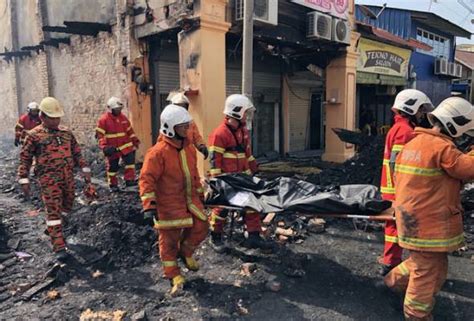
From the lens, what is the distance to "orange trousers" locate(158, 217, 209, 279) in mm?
3744

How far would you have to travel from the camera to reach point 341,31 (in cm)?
984

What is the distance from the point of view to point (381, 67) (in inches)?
515

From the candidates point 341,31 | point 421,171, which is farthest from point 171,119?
point 341,31

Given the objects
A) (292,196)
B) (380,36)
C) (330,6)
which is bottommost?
(292,196)

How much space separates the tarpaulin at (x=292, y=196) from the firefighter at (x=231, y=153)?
506 millimetres

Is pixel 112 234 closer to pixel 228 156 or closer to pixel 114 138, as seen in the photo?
pixel 228 156

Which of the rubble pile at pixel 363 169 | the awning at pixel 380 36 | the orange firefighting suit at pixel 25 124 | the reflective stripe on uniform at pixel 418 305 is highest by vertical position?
the awning at pixel 380 36

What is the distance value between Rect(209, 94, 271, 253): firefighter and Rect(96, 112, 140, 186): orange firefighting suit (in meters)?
3.20

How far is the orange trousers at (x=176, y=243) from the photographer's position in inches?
147

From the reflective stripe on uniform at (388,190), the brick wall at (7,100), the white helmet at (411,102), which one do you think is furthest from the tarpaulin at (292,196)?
the brick wall at (7,100)

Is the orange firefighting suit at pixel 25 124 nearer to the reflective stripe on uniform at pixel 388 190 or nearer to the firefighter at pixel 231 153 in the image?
the firefighter at pixel 231 153

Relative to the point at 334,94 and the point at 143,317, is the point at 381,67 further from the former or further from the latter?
the point at 143,317

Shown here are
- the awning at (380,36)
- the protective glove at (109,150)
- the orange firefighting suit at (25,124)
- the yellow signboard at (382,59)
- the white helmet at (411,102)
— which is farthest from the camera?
the yellow signboard at (382,59)

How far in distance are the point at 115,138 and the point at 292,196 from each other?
463 centimetres
